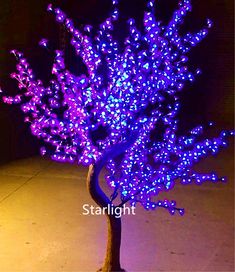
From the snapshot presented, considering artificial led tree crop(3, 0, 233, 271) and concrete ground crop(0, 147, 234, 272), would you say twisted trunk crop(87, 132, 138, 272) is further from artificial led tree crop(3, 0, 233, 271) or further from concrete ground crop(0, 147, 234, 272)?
concrete ground crop(0, 147, 234, 272)

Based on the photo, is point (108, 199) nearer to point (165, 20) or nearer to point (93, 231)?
point (93, 231)

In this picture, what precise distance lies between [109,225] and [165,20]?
7.79m

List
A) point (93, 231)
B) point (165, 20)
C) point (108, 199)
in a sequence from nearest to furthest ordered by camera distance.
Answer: point (108, 199)
point (93, 231)
point (165, 20)

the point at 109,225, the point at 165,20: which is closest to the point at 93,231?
the point at 109,225

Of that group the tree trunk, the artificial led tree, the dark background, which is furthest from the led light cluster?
the dark background

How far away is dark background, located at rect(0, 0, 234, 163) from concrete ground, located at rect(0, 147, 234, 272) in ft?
13.2

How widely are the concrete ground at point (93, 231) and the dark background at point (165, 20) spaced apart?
404 centimetres

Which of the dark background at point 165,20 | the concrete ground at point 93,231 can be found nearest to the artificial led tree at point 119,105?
the concrete ground at point 93,231

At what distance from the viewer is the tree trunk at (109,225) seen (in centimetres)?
389

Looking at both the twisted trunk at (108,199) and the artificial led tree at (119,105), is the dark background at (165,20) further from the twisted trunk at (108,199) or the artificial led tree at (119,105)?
the twisted trunk at (108,199)

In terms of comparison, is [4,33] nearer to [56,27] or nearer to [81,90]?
[56,27]

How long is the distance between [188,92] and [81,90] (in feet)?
28.1

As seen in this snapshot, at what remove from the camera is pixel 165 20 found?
10.9m

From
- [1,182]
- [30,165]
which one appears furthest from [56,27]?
[1,182]
